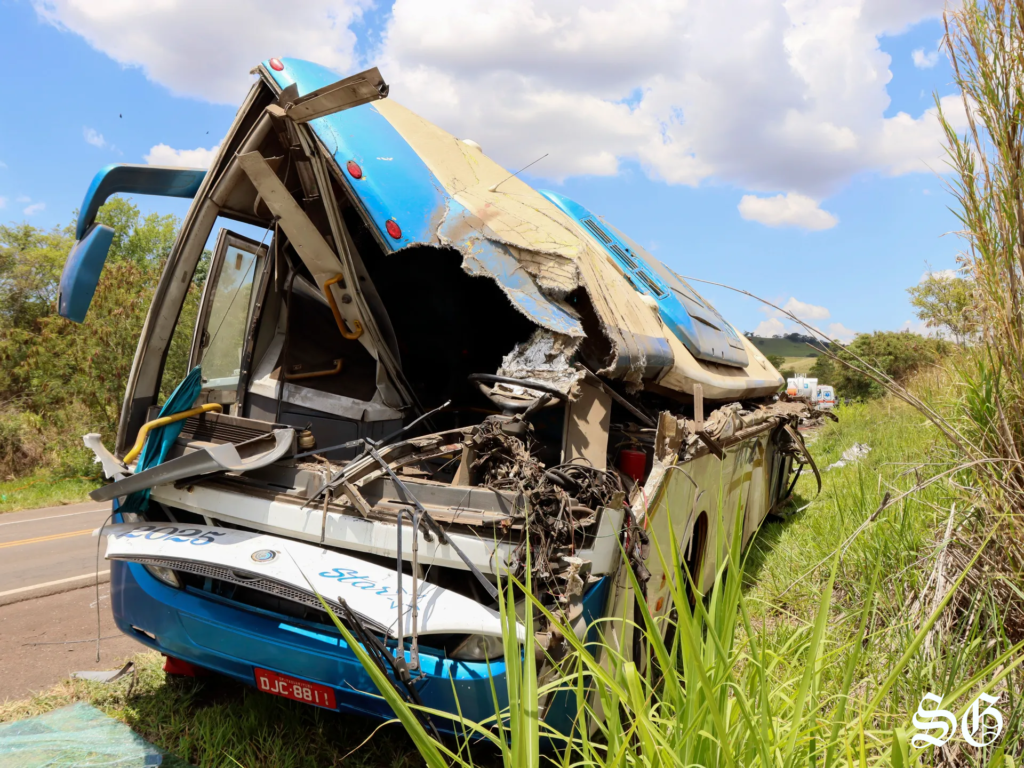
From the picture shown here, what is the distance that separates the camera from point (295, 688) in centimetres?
281

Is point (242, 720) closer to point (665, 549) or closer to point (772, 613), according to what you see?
point (665, 549)

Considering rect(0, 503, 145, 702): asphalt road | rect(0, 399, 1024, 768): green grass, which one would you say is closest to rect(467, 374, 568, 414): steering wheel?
rect(0, 399, 1024, 768): green grass

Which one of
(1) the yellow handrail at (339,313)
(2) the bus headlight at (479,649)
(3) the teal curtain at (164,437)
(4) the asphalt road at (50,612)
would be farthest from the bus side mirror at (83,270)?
(2) the bus headlight at (479,649)

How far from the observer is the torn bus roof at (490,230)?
135 inches

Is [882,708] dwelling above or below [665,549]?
below

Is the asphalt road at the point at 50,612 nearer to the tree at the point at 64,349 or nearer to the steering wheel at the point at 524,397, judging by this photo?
the steering wheel at the point at 524,397

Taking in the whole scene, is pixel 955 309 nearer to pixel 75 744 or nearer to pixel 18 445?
pixel 75 744

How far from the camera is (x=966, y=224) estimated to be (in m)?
2.89

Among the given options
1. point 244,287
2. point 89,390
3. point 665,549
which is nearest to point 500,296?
point 244,287

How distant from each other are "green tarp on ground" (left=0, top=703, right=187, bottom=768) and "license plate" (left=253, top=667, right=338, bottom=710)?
64 centimetres

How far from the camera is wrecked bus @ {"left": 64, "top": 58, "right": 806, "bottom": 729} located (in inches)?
106

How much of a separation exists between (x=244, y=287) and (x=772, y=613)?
3747 mm

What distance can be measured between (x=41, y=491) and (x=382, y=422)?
11.6 metres

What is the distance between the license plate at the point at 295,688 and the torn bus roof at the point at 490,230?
1780mm
